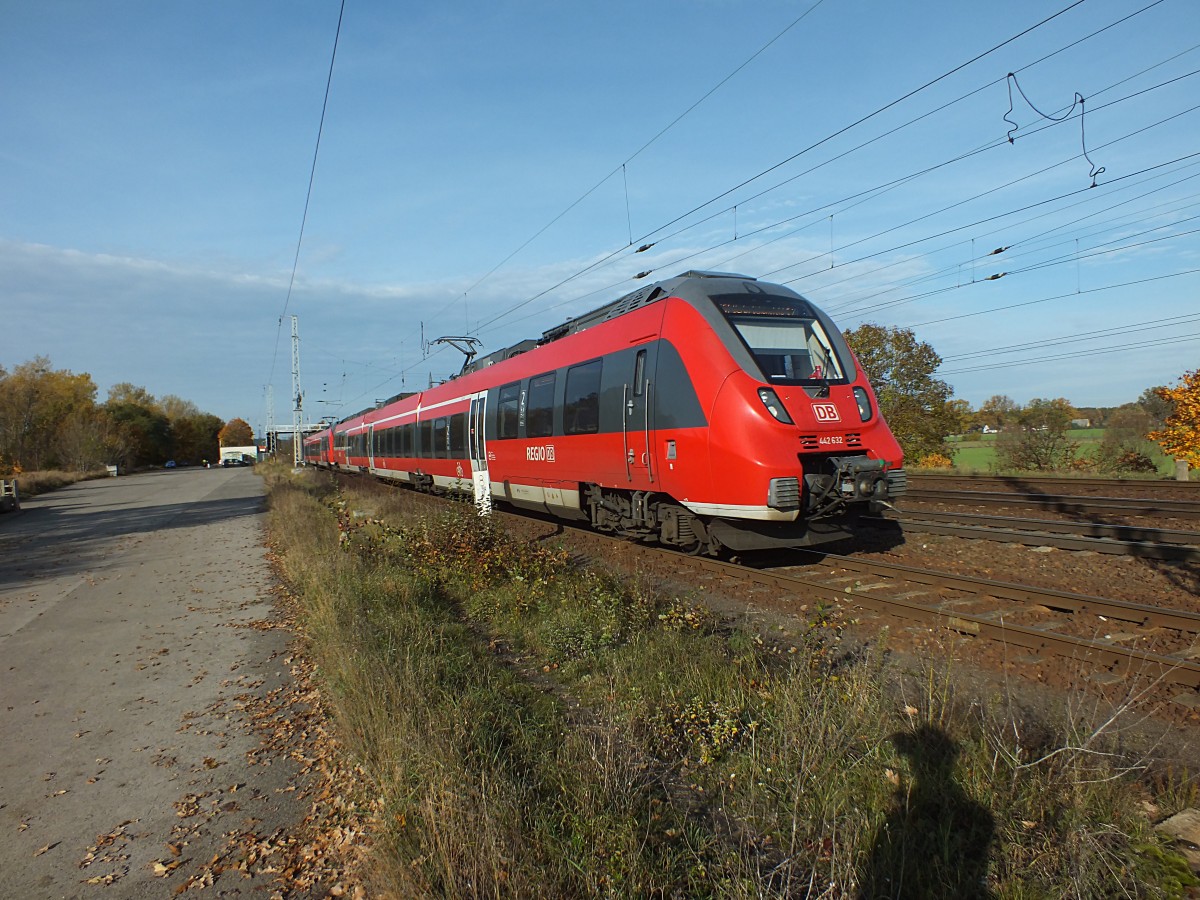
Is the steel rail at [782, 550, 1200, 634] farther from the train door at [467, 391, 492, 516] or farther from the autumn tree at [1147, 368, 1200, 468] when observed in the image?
the autumn tree at [1147, 368, 1200, 468]

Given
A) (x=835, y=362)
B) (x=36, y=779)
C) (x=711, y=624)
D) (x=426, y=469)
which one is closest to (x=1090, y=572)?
(x=835, y=362)

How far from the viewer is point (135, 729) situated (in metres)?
5.31

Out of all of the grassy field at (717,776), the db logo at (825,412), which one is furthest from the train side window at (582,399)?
the grassy field at (717,776)

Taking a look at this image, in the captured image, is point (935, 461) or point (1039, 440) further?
point (935, 461)

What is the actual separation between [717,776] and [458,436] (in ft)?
49.4

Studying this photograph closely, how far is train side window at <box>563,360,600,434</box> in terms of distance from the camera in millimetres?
10445

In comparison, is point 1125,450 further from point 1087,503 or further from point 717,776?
point 717,776

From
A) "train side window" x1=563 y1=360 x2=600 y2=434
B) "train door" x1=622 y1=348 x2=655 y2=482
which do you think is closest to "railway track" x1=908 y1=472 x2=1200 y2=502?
"train side window" x1=563 y1=360 x2=600 y2=434

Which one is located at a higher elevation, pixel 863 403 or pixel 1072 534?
pixel 863 403

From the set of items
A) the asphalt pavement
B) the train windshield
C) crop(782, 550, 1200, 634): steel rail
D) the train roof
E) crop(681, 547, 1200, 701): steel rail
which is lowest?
the asphalt pavement

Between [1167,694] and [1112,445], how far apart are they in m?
23.1

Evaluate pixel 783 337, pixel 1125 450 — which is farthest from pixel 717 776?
pixel 1125 450

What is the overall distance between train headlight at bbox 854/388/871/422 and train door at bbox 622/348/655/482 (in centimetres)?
242

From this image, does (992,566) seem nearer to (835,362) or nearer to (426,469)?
(835,362)
